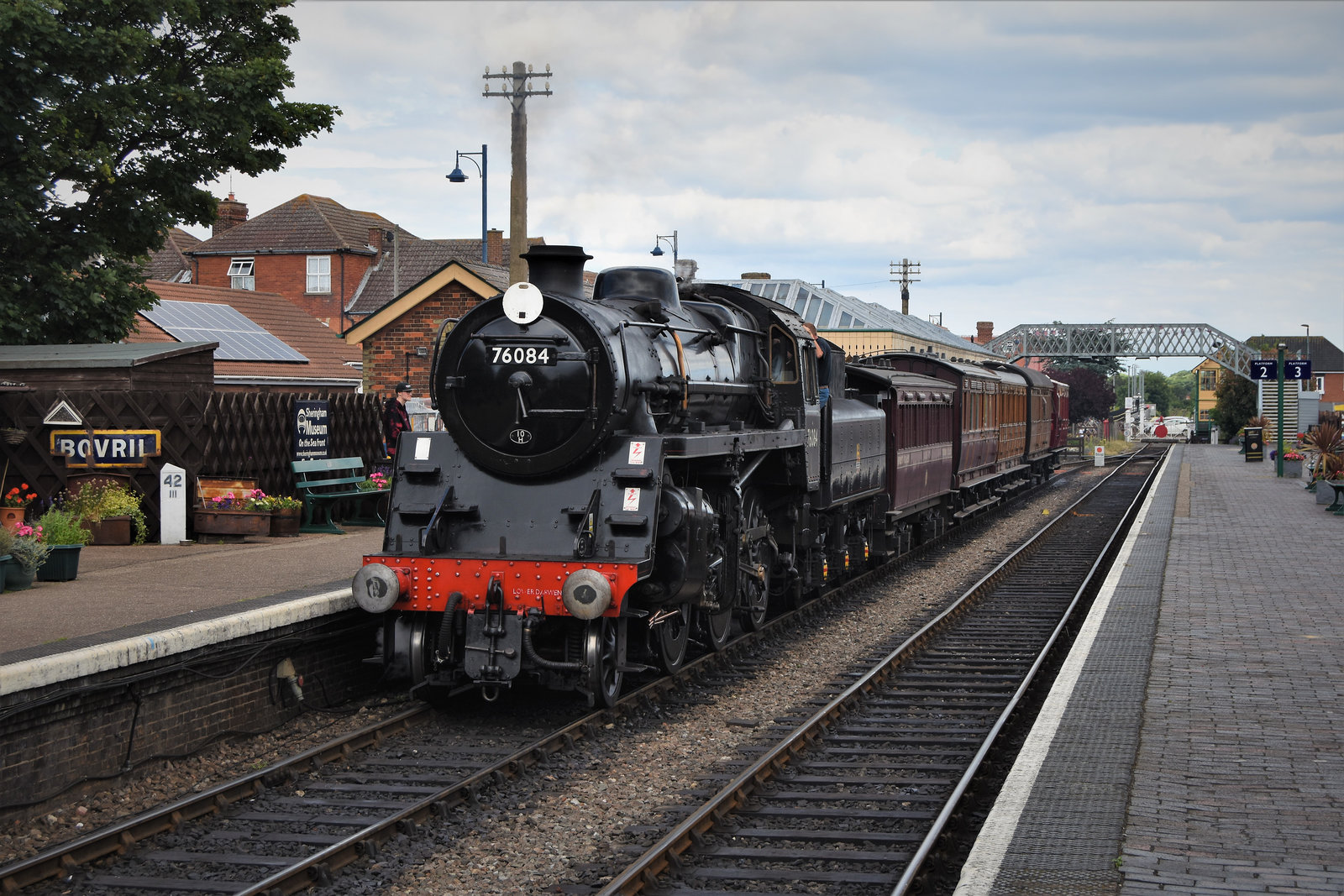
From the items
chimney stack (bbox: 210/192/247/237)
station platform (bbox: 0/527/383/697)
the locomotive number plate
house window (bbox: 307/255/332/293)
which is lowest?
station platform (bbox: 0/527/383/697)

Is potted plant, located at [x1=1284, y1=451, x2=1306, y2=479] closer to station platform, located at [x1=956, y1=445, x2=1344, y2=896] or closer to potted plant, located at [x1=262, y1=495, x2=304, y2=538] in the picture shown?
station platform, located at [x1=956, y1=445, x2=1344, y2=896]

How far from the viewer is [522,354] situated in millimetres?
8227

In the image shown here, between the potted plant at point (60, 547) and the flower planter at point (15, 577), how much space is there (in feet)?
0.86

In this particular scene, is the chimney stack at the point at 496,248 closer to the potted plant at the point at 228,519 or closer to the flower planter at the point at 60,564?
the potted plant at the point at 228,519

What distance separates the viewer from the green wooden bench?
14234mm

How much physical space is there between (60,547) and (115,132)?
7.87 metres

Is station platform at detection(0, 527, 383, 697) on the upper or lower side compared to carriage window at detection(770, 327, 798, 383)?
lower

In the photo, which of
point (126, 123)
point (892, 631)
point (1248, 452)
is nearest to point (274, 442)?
point (126, 123)

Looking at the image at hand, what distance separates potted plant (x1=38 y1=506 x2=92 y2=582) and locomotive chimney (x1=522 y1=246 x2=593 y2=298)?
466 centimetres

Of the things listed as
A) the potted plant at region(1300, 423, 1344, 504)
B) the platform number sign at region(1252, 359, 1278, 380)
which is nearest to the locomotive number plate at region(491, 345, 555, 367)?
the potted plant at region(1300, 423, 1344, 504)

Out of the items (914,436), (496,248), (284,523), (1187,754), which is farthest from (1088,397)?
(1187,754)

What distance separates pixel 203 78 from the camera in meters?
15.9

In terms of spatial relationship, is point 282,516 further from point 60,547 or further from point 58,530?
point 60,547

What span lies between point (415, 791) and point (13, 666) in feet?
7.02
